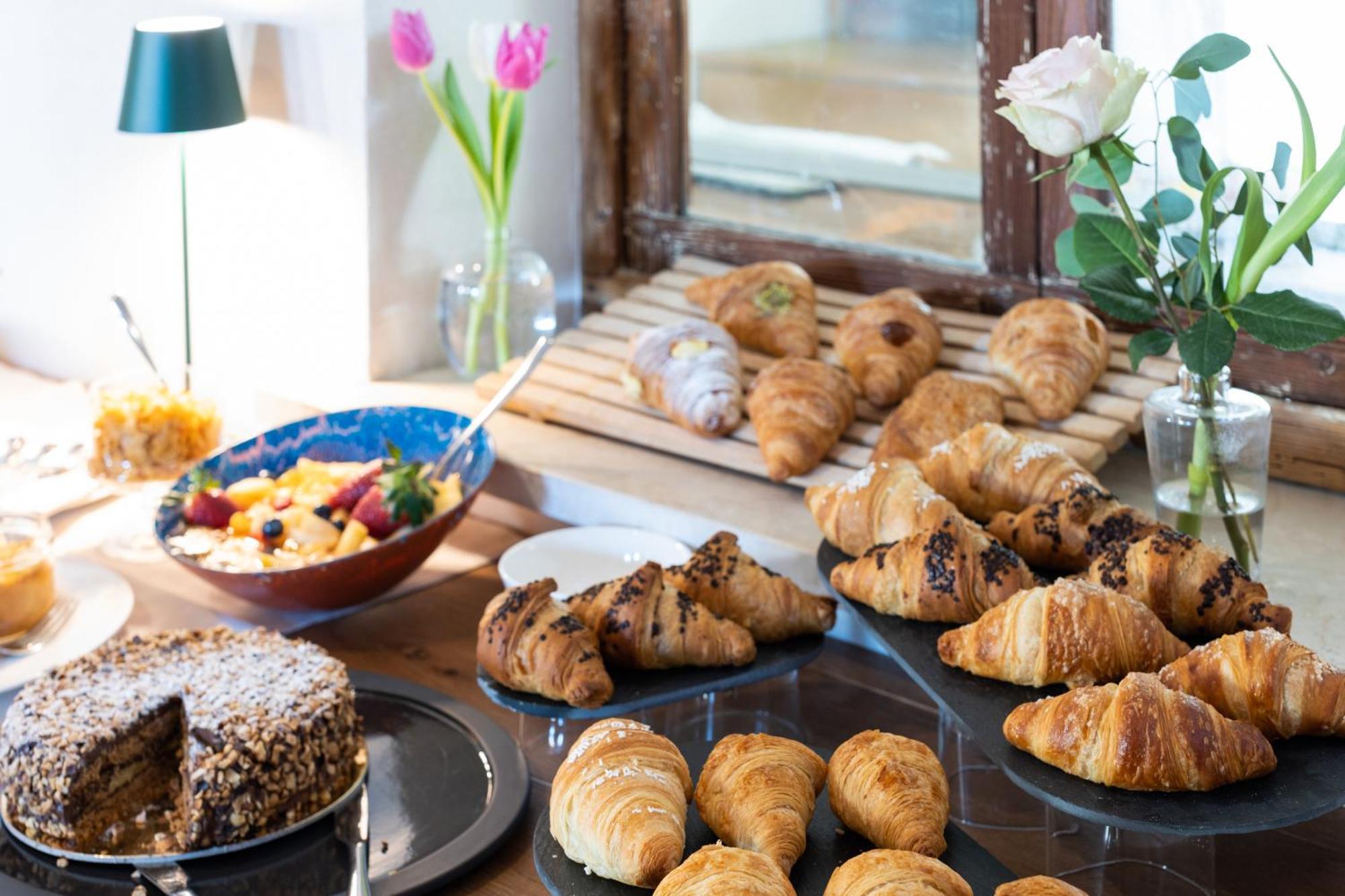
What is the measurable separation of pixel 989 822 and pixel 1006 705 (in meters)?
0.14

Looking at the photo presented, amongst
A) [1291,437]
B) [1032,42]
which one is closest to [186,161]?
[1032,42]

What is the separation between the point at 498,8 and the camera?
6.30ft

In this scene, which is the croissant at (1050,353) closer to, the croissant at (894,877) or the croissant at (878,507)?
the croissant at (878,507)

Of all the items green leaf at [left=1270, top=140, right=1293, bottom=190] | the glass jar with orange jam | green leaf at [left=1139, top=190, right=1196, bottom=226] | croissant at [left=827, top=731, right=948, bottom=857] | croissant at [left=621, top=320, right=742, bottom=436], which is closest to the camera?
croissant at [left=827, top=731, right=948, bottom=857]

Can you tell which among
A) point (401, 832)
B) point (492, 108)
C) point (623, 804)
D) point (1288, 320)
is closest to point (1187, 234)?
point (1288, 320)

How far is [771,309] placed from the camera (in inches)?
67.3

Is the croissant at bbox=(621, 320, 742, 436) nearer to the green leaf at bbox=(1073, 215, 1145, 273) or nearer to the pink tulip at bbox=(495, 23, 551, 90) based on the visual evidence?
the pink tulip at bbox=(495, 23, 551, 90)

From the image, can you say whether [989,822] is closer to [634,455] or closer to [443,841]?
[443,841]

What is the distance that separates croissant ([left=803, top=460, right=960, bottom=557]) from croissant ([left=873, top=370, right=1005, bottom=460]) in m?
0.15

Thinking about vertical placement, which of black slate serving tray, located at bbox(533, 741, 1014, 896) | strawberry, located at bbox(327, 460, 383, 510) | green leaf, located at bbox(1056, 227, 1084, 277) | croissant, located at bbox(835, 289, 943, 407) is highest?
green leaf, located at bbox(1056, 227, 1084, 277)

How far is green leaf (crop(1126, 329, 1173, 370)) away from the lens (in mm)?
1148

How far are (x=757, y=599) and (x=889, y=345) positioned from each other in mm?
483

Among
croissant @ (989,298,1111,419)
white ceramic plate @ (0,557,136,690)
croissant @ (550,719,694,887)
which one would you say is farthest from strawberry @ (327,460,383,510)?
croissant @ (989,298,1111,419)

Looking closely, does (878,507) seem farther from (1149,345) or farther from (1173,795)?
(1173,795)
